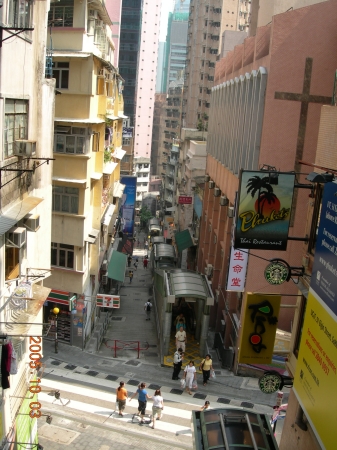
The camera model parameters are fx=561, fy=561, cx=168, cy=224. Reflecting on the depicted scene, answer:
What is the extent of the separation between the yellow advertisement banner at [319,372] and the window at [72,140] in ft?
47.5

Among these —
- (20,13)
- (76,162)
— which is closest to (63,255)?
(76,162)

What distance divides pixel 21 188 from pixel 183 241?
31368 millimetres

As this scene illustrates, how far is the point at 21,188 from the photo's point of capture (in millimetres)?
11797

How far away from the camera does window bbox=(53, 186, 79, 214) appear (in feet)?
75.8

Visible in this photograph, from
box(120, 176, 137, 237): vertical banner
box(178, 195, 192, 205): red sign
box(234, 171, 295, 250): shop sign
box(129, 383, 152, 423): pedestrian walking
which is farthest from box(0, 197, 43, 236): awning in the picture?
box(178, 195, 192, 205): red sign

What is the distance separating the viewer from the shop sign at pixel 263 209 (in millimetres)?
11984

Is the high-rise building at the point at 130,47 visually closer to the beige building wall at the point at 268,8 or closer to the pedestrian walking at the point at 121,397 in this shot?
the beige building wall at the point at 268,8

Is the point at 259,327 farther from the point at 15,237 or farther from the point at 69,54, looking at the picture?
the point at 69,54

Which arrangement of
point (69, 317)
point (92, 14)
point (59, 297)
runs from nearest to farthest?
point (92, 14), point (59, 297), point (69, 317)

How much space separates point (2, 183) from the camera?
33.9 feet

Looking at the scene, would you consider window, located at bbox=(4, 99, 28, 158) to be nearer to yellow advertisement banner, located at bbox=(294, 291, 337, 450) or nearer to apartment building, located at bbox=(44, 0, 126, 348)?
yellow advertisement banner, located at bbox=(294, 291, 337, 450)

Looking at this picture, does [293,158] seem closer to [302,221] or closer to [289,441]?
[302,221]

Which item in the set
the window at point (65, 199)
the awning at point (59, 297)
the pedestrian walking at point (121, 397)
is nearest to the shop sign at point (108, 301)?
the awning at point (59, 297)

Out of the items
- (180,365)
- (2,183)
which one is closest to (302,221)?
(180,365)
